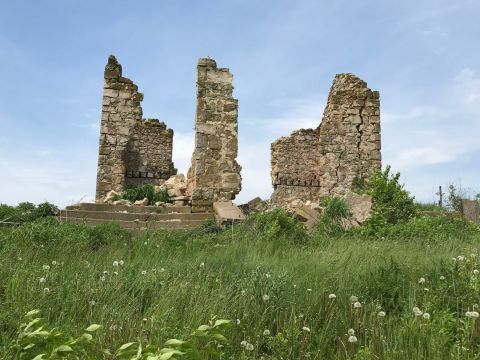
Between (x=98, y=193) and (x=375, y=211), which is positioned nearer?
(x=375, y=211)

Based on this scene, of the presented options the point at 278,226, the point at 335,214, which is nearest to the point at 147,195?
the point at 335,214

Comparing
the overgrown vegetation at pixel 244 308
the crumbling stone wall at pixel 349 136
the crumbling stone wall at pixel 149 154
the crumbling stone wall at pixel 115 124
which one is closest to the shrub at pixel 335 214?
the overgrown vegetation at pixel 244 308

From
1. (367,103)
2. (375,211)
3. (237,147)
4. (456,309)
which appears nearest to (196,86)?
(237,147)

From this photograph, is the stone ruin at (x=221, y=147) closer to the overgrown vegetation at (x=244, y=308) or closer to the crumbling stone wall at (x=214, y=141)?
the crumbling stone wall at (x=214, y=141)

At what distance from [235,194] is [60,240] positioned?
5.79m

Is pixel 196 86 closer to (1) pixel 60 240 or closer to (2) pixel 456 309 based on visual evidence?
(1) pixel 60 240

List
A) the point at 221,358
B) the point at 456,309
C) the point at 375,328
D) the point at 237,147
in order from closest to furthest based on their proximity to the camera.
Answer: the point at 221,358 → the point at 375,328 → the point at 456,309 → the point at 237,147

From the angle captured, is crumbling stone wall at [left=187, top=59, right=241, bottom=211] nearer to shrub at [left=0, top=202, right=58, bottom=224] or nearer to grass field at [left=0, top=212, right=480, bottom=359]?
shrub at [left=0, top=202, right=58, bottom=224]

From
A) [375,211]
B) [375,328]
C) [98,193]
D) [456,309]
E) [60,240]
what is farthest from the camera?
[98,193]

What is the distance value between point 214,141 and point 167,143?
7538 mm

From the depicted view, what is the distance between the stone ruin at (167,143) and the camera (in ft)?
41.6

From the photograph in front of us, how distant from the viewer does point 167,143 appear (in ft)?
65.1

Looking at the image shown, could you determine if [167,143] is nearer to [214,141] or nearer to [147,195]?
[147,195]

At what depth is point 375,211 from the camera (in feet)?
39.5
